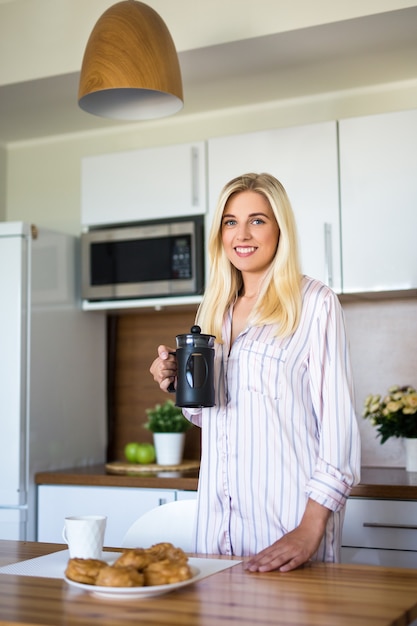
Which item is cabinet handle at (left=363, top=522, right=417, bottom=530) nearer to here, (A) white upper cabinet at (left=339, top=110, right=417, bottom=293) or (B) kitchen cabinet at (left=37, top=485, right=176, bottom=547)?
(B) kitchen cabinet at (left=37, top=485, right=176, bottom=547)

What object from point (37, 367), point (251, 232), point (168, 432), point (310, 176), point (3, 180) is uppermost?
point (3, 180)

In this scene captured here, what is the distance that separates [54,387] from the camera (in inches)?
132

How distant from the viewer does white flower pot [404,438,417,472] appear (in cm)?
298

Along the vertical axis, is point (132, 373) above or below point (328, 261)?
below

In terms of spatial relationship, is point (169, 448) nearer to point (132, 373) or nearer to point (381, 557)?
point (132, 373)

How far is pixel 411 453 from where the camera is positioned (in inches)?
118

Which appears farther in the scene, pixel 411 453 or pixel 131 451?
pixel 131 451

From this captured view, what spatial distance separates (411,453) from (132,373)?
133 centimetres

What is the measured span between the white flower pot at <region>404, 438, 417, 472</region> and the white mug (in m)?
1.78

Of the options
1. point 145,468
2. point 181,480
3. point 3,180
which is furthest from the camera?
point 3,180

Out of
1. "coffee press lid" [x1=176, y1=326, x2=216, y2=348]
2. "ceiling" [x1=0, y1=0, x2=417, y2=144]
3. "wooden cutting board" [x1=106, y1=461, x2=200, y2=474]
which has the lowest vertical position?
"wooden cutting board" [x1=106, y1=461, x2=200, y2=474]

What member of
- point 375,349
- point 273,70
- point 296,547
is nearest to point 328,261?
point 375,349

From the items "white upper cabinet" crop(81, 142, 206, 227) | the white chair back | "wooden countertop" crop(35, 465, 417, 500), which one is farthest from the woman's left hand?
"white upper cabinet" crop(81, 142, 206, 227)

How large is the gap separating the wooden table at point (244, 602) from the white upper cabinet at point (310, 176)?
1664 millimetres
